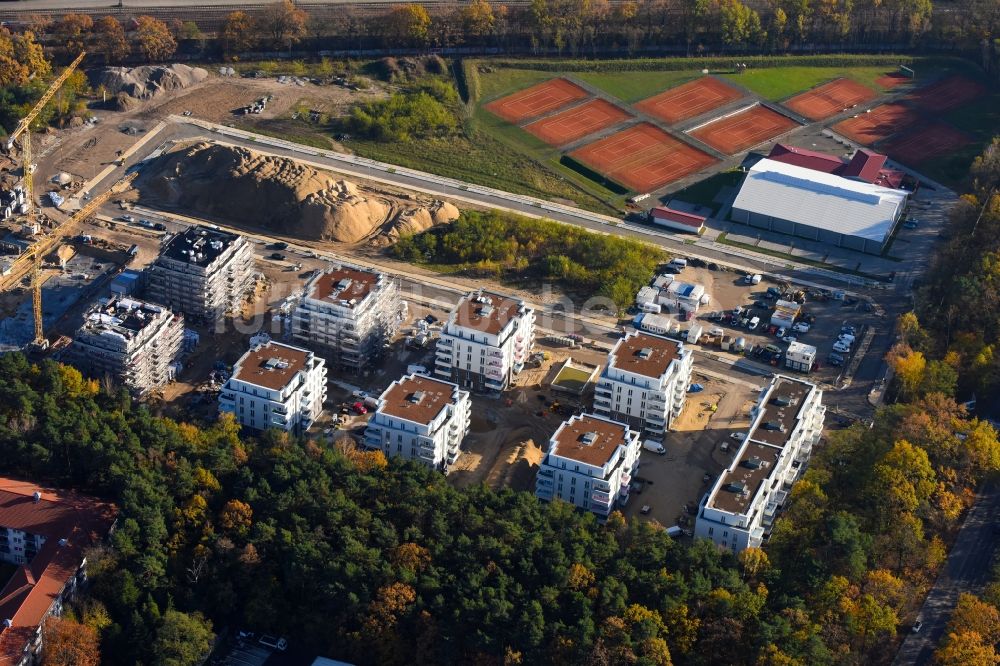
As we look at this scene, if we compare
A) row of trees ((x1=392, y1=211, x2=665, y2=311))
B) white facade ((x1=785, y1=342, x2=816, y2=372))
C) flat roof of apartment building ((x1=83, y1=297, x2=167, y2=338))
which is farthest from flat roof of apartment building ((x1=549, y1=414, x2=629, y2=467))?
flat roof of apartment building ((x1=83, y1=297, x2=167, y2=338))

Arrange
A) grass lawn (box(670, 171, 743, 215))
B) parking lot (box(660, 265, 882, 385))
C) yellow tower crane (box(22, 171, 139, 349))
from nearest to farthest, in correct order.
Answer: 1. yellow tower crane (box(22, 171, 139, 349))
2. parking lot (box(660, 265, 882, 385))
3. grass lawn (box(670, 171, 743, 215))

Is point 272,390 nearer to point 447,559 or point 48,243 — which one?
point 447,559

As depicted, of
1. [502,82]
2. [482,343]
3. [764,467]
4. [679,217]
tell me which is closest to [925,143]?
[679,217]

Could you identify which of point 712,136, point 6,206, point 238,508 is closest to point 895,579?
point 238,508

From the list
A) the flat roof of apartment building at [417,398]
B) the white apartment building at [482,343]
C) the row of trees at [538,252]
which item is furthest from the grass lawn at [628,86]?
the flat roof of apartment building at [417,398]

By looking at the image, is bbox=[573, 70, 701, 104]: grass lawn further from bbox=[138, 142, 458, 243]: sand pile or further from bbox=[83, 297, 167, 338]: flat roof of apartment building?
bbox=[83, 297, 167, 338]: flat roof of apartment building

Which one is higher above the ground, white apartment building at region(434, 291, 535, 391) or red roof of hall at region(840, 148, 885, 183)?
red roof of hall at region(840, 148, 885, 183)
